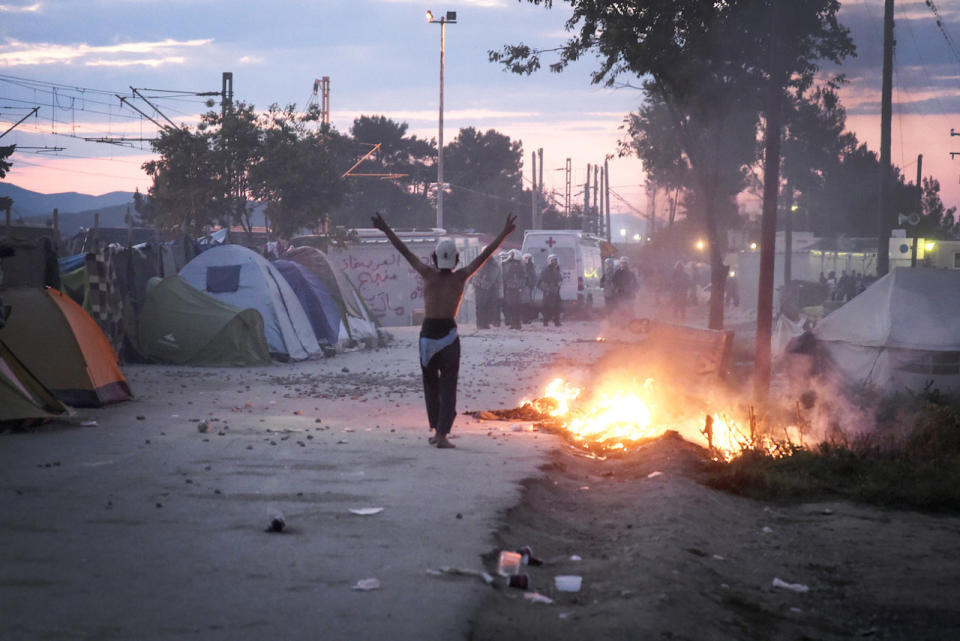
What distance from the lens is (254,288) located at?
58.9 ft

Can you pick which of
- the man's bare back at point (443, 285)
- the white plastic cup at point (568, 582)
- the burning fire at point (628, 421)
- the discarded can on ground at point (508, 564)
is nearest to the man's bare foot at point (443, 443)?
the man's bare back at point (443, 285)

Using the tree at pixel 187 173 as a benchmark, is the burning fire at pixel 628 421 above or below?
below

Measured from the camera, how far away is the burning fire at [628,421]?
1016 centimetres

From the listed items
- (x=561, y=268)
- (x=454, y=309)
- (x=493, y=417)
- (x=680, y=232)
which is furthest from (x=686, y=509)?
(x=680, y=232)

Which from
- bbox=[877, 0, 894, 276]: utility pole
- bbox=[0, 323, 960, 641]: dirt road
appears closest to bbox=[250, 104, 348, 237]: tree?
bbox=[877, 0, 894, 276]: utility pole

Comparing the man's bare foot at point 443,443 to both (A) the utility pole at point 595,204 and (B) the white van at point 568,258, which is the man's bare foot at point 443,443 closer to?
(B) the white van at point 568,258

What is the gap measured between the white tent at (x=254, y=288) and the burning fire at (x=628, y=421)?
548cm

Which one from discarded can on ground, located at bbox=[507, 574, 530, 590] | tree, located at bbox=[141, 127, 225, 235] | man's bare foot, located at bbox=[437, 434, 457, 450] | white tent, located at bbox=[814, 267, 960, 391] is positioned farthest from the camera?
tree, located at bbox=[141, 127, 225, 235]

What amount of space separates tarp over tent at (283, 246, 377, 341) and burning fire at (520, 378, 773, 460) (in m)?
7.06

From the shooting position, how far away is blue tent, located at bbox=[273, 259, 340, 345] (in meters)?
19.7

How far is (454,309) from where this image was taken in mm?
9289

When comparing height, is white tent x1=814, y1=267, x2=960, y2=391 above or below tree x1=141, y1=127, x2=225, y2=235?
below

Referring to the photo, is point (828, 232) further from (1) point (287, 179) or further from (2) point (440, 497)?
(2) point (440, 497)

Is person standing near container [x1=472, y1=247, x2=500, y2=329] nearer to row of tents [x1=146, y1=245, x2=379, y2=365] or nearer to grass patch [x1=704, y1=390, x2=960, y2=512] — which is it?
row of tents [x1=146, y1=245, x2=379, y2=365]
